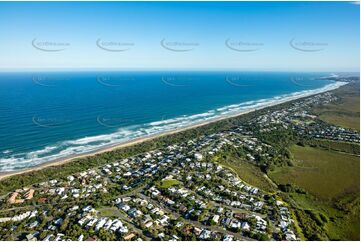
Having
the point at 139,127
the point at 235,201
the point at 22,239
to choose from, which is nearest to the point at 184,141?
the point at 139,127

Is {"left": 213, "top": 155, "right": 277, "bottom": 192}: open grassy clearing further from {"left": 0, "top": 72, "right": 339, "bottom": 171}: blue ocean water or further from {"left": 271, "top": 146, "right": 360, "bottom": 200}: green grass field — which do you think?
{"left": 0, "top": 72, "right": 339, "bottom": 171}: blue ocean water

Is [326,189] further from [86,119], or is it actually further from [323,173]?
[86,119]

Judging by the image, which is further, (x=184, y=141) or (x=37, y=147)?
(x=184, y=141)

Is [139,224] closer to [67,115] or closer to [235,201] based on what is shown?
[235,201]

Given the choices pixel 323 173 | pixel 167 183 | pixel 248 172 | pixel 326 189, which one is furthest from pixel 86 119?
pixel 326 189

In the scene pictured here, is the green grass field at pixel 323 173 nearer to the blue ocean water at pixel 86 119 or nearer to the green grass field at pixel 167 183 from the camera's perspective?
the green grass field at pixel 167 183

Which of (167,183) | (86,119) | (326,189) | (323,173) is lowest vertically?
(326,189)

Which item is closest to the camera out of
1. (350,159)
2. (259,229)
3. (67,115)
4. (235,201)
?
(259,229)

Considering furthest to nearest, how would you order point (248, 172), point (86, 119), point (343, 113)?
point (343, 113)
point (86, 119)
point (248, 172)

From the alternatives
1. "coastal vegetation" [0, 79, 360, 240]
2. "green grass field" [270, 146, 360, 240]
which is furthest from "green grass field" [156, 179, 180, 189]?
"green grass field" [270, 146, 360, 240]
